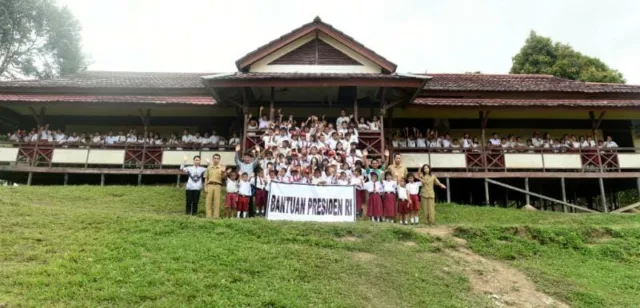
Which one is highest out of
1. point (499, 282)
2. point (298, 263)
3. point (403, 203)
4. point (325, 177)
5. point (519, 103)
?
point (519, 103)

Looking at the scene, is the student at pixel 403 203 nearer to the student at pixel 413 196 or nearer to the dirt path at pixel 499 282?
the student at pixel 413 196

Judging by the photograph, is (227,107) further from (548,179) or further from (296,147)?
(548,179)

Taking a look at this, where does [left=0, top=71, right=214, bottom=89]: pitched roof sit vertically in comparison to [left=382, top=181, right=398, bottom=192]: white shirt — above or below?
above

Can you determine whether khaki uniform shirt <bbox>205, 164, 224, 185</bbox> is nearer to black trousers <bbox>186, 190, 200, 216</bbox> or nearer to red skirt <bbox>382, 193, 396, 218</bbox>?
black trousers <bbox>186, 190, 200, 216</bbox>

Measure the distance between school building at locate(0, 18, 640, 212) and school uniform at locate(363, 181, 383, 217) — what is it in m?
4.04

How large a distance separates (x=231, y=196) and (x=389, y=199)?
12.7 ft

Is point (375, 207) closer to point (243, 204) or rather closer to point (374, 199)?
point (374, 199)

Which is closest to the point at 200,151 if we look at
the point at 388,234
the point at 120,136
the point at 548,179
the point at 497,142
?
the point at 120,136

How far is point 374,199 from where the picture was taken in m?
11.6

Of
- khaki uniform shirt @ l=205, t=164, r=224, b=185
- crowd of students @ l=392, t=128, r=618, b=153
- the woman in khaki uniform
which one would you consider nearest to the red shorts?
khaki uniform shirt @ l=205, t=164, r=224, b=185

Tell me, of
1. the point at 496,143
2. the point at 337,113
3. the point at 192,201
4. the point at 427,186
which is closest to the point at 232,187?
the point at 192,201

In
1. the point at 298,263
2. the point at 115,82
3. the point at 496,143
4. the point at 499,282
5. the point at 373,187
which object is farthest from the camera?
the point at 115,82

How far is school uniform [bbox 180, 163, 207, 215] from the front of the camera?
1204 cm

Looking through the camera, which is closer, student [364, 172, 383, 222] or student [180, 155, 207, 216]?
student [364, 172, 383, 222]
